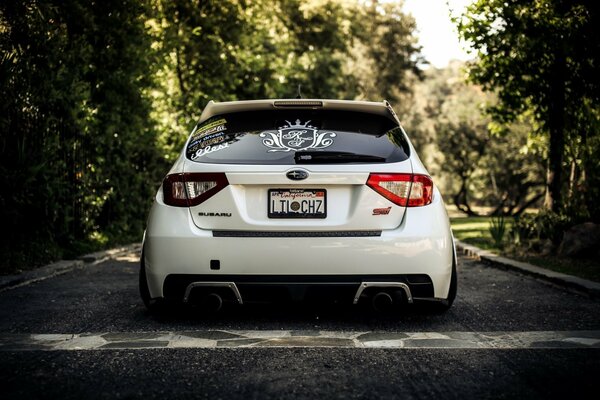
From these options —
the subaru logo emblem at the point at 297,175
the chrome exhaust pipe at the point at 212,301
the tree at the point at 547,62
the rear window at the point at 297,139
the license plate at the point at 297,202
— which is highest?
the tree at the point at 547,62

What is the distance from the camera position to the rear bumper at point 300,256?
457cm

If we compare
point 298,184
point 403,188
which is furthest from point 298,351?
point 403,188

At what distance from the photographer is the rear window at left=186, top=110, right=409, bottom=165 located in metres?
4.74

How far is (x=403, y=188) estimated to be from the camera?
15.5 ft

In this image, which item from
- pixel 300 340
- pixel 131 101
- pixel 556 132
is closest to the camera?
pixel 300 340

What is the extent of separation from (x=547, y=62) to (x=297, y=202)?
8.71m

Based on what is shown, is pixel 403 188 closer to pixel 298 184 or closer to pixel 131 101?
pixel 298 184

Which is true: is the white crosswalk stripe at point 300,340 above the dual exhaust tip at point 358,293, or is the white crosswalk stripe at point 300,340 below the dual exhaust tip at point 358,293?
below

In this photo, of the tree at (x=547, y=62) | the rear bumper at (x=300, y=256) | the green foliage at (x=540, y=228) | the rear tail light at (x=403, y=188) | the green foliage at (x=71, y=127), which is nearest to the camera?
the rear bumper at (x=300, y=256)

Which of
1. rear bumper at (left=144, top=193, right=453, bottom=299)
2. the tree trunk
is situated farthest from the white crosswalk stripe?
the tree trunk

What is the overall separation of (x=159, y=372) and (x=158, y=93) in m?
16.0

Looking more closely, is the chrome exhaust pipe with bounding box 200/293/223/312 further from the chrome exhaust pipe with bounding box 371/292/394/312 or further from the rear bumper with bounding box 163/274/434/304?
the chrome exhaust pipe with bounding box 371/292/394/312

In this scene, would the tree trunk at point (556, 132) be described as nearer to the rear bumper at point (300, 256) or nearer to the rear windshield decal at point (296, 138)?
the rear windshield decal at point (296, 138)

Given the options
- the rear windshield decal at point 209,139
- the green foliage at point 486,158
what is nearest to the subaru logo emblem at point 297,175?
the rear windshield decal at point 209,139
